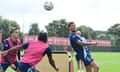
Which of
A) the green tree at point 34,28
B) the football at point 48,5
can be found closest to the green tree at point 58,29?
the green tree at point 34,28

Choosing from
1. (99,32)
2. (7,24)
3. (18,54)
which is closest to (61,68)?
(18,54)

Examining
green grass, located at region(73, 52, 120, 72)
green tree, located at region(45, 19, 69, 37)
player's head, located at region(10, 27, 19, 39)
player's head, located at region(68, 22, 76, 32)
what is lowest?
green grass, located at region(73, 52, 120, 72)

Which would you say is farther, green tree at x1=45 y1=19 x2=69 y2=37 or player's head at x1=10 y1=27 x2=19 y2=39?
green tree at x1=45 y1=19 x2=69 y2=37

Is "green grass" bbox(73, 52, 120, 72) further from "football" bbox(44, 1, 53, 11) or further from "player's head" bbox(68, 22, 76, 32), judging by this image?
"player's head" bbox(68, 22, 76, 32)

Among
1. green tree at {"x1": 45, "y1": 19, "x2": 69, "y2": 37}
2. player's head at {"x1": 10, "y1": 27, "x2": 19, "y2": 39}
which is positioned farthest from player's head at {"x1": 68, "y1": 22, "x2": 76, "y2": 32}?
green tree at {"x1": 45, "y1": 19, "x2": 69, "y2": 37}

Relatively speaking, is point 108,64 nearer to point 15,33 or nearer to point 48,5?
point 48,5

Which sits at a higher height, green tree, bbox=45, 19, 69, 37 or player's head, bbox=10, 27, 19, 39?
player's head, bbox=10, 27, 19, 39

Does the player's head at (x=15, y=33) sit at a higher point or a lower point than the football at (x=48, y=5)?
lower

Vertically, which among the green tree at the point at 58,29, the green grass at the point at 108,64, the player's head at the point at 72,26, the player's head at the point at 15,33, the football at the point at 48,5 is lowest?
the green grass at the point at 108,64

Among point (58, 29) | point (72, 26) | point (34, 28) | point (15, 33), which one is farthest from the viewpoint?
point (58, 29)

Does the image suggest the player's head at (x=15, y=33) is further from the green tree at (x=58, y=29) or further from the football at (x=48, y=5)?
the green tree at (x=58, y=29)

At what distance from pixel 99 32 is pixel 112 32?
1140 inches

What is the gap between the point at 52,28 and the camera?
104188mm

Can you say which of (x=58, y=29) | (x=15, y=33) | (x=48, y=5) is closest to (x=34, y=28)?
(x=58, y=29)
